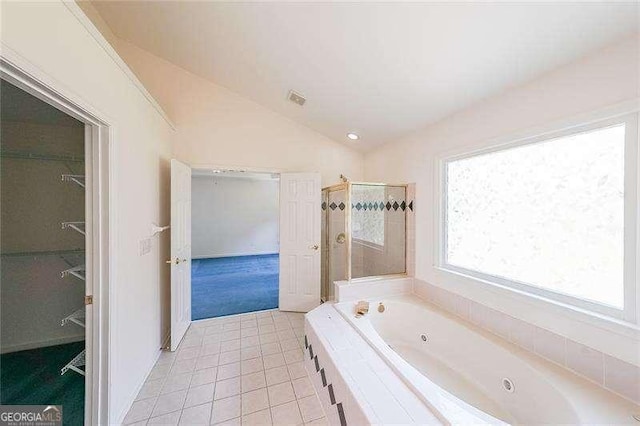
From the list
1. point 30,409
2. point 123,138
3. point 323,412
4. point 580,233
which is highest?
point 123,138

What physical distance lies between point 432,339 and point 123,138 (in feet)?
9.53

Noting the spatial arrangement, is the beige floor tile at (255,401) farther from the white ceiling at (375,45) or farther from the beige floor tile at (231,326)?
the white ceiling at (375,45)

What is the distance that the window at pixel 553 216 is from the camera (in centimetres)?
125

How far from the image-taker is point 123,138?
159 centimetres

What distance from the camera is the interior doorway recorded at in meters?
5.28

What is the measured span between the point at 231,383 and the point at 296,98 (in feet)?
9.26

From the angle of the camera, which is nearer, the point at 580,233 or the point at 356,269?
the point at 580,233

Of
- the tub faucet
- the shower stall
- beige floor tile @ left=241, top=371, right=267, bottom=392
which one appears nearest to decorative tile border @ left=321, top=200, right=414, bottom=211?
the shower stall

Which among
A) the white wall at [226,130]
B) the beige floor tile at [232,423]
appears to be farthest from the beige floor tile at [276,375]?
the white wall at [226,130]

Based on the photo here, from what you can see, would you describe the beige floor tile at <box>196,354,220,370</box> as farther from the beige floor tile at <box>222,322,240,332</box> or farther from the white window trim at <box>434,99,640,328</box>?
the white window trim at <box>434,99,640,328</box>

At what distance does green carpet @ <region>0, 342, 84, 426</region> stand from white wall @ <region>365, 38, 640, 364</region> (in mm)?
2971

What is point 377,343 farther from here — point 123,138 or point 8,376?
point 8,376

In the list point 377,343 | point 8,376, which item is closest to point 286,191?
point 377,343

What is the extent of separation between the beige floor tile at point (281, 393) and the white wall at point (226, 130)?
8.06ft
